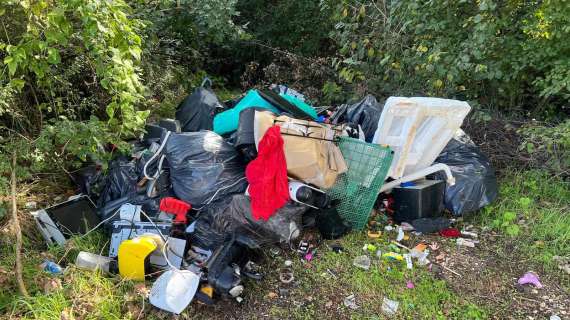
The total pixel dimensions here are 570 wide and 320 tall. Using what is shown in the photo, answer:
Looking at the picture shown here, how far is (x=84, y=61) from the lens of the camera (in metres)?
3.12

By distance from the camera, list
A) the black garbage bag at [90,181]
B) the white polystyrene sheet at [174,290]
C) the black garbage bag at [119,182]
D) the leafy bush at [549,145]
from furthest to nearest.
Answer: the black garbage bag at [90,181] < the black garbage bag at [119,182] < the leafy bush at [549,145] < the white polystyrene sheet at [174,290]

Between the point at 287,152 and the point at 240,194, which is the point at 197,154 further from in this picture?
the point at 287,152

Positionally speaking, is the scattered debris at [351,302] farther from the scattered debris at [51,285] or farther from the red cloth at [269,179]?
the scattered debris at [51,285]

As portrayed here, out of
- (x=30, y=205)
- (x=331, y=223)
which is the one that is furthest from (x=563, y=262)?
(x=30, y=205)

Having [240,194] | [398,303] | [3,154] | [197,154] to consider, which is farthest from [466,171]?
[3,154]

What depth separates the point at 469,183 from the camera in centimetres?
A: 289

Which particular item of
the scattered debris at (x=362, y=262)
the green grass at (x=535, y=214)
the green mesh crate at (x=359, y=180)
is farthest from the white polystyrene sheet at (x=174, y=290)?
the green grass at (x=535, y=214)

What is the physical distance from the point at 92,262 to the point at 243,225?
3.02 feet

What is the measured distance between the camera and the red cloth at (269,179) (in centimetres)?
246

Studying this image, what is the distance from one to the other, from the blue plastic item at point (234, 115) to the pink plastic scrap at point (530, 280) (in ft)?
6.89

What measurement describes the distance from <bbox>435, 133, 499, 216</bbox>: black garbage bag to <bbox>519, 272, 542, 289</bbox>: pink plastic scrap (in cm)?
65

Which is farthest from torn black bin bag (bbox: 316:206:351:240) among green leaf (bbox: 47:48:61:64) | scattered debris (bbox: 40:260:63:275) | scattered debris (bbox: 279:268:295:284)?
green leaf (bbox: 47:48:61:64)

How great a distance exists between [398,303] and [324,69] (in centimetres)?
336

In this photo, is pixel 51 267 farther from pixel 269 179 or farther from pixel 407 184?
pixel 407 184
